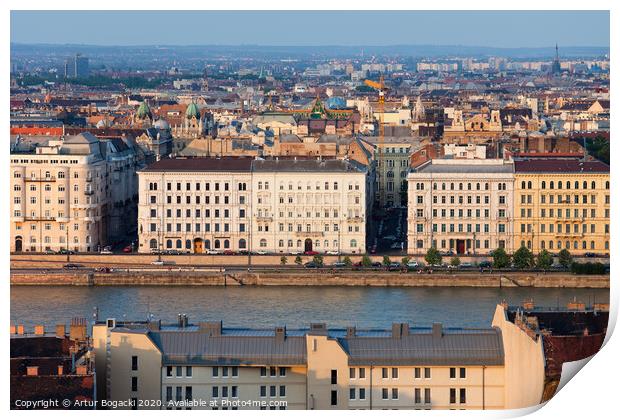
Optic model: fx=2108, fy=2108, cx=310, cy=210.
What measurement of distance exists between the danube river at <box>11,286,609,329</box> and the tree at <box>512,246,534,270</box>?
2.31ft

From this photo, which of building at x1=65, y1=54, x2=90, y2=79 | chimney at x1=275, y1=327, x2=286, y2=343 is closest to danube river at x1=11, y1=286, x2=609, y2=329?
chimney at x1=275, y1=327, x2=286, y2=343

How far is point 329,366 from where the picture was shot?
998 cm

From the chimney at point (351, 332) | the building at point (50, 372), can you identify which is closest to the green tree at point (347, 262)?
the building at point (50, 372)

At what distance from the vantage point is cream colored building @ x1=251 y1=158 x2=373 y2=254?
19672 millimetres

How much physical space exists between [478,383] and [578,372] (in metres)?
0.72

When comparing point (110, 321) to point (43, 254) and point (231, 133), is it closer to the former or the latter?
point (43, 254)

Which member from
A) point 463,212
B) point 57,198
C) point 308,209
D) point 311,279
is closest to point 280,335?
point 311,279

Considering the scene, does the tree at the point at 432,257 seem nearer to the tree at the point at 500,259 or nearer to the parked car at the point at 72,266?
the tree at the point at 500,259

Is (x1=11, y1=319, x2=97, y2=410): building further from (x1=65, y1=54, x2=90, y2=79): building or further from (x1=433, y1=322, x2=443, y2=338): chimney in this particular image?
(x1=65, y1=54, x2=90, y2=79): building

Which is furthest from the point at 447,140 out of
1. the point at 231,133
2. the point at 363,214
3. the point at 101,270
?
the point at 101,270

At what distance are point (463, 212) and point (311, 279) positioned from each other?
1957 mm

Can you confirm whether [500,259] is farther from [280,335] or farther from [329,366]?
[329,366]

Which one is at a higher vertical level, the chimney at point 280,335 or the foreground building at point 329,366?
the chimney at point 280,335

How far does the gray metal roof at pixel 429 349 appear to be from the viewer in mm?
10039
